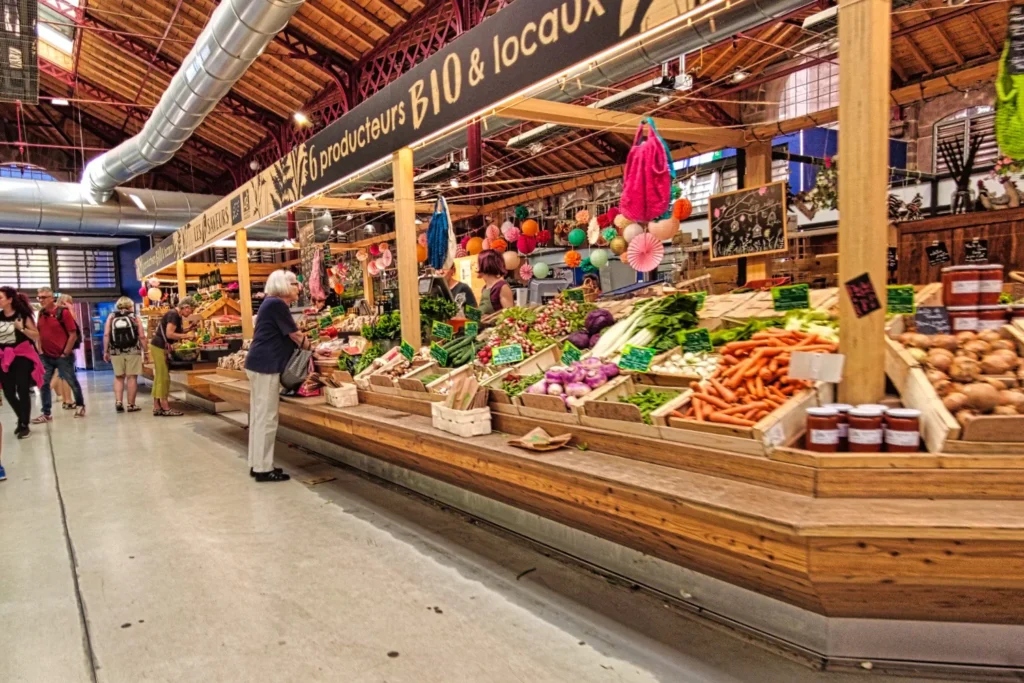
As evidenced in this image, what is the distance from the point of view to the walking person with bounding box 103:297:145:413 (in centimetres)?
870

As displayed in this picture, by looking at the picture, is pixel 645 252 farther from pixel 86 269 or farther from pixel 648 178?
pixel 86 269

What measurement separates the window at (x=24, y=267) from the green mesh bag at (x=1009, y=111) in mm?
23985

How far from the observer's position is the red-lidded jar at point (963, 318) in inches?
96.5

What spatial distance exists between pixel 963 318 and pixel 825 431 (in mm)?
976

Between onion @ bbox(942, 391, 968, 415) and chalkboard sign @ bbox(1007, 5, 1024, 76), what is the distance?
8.46 ft

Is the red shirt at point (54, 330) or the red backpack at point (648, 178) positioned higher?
the red backpack at point (648, 178)

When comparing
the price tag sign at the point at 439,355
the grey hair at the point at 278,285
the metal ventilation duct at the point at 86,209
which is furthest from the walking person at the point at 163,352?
the metal ventilation duct at the point at 86,209

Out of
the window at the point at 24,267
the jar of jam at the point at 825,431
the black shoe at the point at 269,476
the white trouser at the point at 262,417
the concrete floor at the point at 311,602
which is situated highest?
the window at the point at 24,267

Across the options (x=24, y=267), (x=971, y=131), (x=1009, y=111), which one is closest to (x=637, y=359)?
(x=1009, y=111)

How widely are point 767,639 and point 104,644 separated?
268 centimetres

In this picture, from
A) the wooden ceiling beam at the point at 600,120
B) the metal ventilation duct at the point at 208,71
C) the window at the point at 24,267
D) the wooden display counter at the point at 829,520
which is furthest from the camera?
the window at the point at 24,267

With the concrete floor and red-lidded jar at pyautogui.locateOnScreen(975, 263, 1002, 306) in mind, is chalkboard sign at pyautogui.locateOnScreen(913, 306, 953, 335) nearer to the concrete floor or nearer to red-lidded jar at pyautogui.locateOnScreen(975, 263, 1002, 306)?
red-lidded jar at pyautogui.locateOnScreen(975, 263, 1002, 306)

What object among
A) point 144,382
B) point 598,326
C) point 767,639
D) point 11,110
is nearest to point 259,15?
point 598,326

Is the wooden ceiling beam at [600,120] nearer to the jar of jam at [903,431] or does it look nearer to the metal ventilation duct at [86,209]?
the jar of jam at [903,431]
